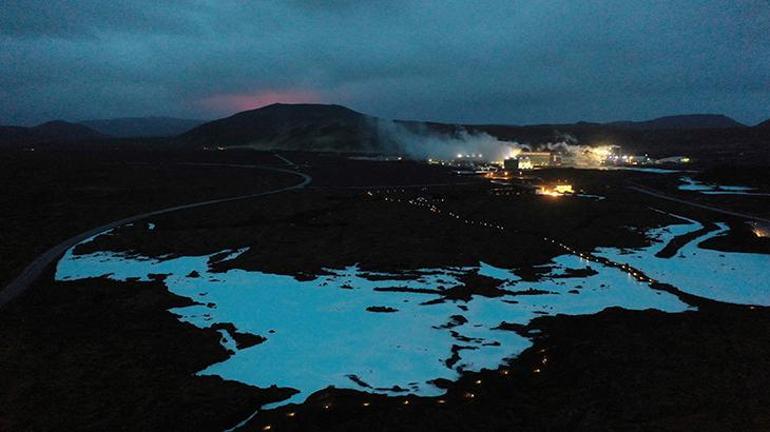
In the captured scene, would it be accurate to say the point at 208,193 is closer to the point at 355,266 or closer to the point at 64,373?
the point at 355,266

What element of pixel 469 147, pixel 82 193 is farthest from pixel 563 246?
pixel 469 147

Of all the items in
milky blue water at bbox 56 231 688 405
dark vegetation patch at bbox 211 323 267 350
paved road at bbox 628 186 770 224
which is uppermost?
paved road at bbox 628 186 770 224

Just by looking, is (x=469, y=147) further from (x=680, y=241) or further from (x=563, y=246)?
(x=563, y=246)

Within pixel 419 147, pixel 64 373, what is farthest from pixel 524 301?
pixel 419 147

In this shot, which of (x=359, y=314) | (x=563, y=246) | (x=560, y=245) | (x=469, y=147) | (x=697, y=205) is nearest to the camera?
(x=359, y=314)

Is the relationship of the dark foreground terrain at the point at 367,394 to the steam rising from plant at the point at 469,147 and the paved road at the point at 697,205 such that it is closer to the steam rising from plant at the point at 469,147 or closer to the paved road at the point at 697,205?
the paved road at the point at 697,205

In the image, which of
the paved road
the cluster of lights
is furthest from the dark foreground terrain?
the paved road

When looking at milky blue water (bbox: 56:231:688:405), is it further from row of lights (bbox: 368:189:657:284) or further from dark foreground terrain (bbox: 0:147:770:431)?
dark foreground terrain (bbox: 0:147:770:431)
